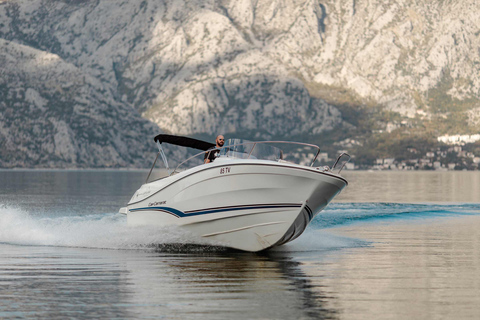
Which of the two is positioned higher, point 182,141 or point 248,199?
point 182,141

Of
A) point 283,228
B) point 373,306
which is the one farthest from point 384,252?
point 373,306

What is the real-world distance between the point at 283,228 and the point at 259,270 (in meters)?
2.90

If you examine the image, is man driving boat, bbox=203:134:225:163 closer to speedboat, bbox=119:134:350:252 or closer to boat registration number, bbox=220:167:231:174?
speedboat, bbox=119:134:350:252

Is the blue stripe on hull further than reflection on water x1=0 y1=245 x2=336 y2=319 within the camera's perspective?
Yes

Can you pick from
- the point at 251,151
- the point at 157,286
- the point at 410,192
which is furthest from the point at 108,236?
the point at 410,192

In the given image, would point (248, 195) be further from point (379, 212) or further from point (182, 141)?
point (379, 212)

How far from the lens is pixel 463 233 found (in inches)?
1057

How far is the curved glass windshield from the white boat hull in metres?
0.52

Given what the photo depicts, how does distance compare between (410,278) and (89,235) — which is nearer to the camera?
(410,278)

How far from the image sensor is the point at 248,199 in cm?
1897

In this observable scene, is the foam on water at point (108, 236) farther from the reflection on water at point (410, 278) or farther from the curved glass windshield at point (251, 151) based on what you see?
the curved glass windshield at point (251, 151)

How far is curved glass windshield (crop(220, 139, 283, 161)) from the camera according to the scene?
19.4 m

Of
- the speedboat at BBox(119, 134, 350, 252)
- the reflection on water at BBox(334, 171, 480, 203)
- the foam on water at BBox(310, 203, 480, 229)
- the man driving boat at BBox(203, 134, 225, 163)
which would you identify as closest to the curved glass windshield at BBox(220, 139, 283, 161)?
the speedboat at BBox(119, 134, 350, 252)

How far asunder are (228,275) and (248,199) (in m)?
3.86
